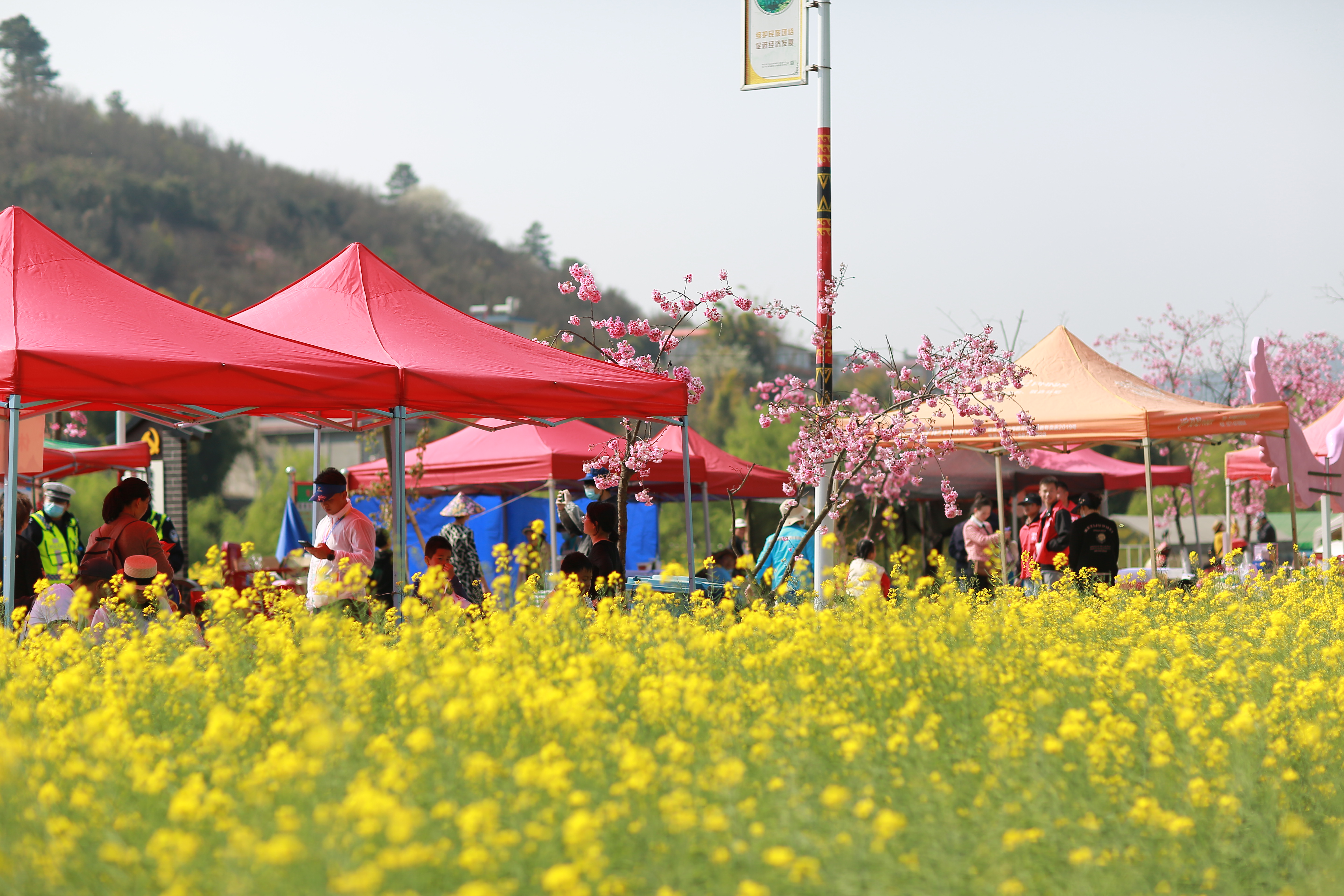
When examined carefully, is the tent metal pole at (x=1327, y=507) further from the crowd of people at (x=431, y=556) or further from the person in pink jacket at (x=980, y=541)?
the person in pink jacket at (x=980, y=541)

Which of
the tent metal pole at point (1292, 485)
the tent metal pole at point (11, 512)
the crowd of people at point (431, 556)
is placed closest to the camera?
the tent metal pole at point (11, 512)

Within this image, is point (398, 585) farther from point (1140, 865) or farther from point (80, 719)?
point (1140, 865)

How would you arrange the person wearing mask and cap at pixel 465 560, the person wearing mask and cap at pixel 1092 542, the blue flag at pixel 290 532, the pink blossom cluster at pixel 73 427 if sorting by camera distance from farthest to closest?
the pink blossom cluster at pixel 73 427 < the blue flag at pixel 290 532 < the person wearing mask and cap at pixel 1092 542 < the person wearing mask and cap at pixel 465 560

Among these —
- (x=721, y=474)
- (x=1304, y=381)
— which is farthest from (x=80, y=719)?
(x=1304, y=381)

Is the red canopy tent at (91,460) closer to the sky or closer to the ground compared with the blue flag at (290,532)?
closer to the sky

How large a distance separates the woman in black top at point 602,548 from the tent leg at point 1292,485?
23.2ft

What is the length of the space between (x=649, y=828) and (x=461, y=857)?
499 mm

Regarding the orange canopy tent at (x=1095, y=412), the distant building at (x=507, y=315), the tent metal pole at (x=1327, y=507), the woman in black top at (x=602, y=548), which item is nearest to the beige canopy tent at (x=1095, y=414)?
the orange canopy tent at (x=1095, y=412)

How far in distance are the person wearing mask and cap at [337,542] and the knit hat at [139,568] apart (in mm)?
798

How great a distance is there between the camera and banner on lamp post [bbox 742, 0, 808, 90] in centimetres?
963

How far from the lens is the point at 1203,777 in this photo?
11.9ft

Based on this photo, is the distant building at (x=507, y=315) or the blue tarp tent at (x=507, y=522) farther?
the distant building at (x=507, y=315)

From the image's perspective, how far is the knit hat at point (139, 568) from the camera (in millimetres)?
6008

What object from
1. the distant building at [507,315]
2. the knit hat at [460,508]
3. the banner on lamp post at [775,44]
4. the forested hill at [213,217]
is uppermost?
the forested hill at [213,217]
